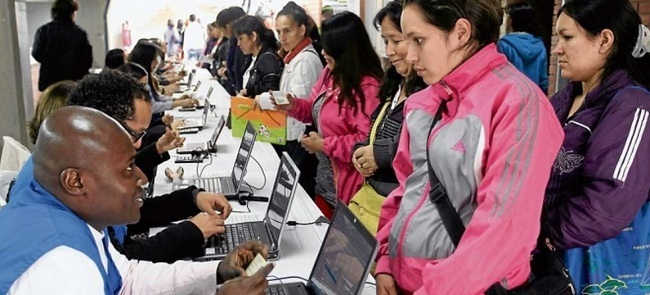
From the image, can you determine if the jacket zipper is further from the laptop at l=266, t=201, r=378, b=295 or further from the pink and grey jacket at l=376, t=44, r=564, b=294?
the laptop at l=266, t=201, r=378, b=295

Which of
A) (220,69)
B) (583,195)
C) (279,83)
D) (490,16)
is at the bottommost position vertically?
(220,69)

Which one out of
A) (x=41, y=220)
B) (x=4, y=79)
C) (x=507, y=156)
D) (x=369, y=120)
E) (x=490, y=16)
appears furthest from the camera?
(x=4, y=79)

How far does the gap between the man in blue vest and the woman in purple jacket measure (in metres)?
1.12

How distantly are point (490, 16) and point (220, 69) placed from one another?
6.74 metres

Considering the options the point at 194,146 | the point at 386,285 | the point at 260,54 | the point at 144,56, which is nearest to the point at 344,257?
the point at 386,285

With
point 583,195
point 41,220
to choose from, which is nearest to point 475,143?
point 583,195

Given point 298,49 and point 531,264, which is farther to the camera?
point 298,49

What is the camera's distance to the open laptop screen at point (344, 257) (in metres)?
1.34

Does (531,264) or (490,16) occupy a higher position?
(490,16)

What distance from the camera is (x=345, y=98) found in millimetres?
2719

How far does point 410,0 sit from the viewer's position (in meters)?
1.42

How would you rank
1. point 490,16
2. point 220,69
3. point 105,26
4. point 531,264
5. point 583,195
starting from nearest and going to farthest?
point 490,16
point 531,264
point 583,195
point 220,69
point 105,26

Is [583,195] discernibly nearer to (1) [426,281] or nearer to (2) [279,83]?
(1) [426,281]

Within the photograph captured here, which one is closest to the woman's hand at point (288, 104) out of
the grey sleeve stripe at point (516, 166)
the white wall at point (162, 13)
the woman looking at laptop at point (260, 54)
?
the woman looking at laptop at point (260, 54)
